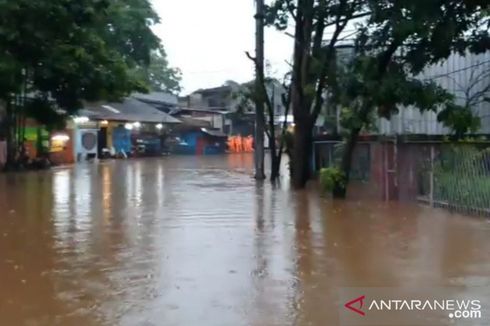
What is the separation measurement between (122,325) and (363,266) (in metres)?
3.13

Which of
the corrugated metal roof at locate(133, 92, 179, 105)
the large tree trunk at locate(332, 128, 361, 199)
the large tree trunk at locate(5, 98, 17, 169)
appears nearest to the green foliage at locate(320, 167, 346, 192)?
the large tree trunk at locate(332, 128, 361, 199)

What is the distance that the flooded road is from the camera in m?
5.64

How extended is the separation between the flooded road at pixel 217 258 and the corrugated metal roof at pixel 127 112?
2680cm

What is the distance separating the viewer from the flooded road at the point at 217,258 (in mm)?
5645

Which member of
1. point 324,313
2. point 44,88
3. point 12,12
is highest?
point 12,12

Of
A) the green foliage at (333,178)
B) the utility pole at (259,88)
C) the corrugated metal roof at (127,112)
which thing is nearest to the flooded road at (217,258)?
the green foliage at (333,178)

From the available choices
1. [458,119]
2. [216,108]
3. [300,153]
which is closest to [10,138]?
[300,153]

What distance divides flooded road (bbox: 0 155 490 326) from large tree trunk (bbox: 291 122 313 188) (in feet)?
12.3

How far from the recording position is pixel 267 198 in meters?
15.4

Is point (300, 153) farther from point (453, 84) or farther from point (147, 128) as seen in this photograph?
point (147, 128)

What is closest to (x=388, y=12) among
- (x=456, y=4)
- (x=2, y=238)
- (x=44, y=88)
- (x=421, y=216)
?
(x=456, y=4)

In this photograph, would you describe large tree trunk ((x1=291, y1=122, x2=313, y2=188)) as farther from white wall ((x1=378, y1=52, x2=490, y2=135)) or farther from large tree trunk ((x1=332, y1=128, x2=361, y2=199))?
large tree trunk ((x1=332, y1=128, x2=361, y2=199))

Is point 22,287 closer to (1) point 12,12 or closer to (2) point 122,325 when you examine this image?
(2) point 122,325

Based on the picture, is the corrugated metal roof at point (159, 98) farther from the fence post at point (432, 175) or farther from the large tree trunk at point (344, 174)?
the fence post at point (432, 175)
